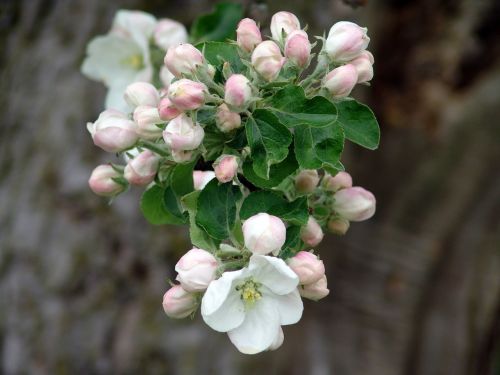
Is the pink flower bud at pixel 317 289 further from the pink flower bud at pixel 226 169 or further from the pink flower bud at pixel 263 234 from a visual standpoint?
the pink flower bud at pixel 226 169

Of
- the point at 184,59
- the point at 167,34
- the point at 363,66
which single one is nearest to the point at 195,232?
the point at 184,59

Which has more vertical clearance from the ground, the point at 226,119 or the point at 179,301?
the point at 226,119

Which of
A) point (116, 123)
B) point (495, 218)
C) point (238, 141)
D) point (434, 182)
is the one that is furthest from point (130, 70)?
point (495, 218)

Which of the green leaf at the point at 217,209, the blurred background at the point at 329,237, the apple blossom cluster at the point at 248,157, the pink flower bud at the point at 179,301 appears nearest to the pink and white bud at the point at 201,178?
the apple blossom cluster at the point at 248,157

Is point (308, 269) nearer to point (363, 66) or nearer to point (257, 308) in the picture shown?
point (257, 308)

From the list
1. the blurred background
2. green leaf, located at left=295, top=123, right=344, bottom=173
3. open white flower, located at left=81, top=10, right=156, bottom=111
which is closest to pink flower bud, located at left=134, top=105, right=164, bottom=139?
green leaf, located at left=295, top=123, right=344, bottom=173
